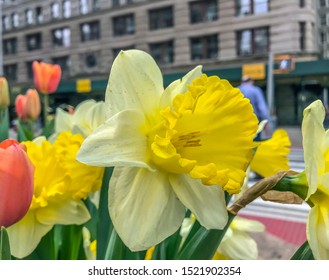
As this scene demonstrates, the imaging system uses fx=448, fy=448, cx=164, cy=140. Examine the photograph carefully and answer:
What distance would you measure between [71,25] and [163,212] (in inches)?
561

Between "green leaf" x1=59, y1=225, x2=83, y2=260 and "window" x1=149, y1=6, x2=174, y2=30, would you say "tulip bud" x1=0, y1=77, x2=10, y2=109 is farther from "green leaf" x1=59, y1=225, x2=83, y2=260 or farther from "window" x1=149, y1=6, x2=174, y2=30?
"window" x1=149, y1=6, x2=174, y2=30

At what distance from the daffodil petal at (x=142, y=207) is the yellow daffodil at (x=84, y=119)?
0.21 m

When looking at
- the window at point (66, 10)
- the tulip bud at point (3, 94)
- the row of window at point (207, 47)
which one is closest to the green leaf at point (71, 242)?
the tulip bud at point (3, 94)

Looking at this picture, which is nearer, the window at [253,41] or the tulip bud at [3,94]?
the tulip bud at [3,94]

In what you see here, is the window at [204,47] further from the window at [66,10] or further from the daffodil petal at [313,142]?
the daffodil petal at [313,142]

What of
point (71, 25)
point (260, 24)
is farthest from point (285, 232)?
point (71, 25)

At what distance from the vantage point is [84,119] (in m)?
0.54

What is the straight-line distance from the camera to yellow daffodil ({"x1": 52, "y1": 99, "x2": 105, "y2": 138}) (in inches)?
17.8

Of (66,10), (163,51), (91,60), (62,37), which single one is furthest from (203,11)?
(62,37)

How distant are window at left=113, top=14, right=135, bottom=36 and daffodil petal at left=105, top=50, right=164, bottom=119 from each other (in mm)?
12884

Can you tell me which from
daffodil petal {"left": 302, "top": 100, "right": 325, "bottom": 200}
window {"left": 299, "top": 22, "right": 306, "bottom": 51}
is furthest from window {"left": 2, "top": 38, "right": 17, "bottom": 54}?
daffodil petal {"left": 302, "top": 100, "right": 325, "bottom": 200}

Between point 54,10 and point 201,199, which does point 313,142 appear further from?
point 54,10

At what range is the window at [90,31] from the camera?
1352 cm
